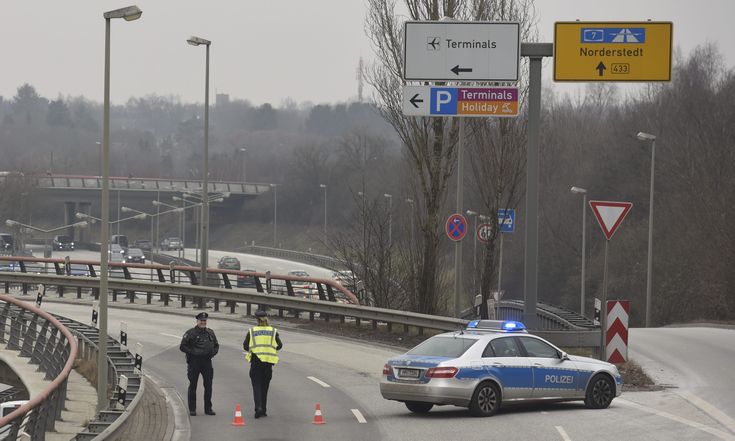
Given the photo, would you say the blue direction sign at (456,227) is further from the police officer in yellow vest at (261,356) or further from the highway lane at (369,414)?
the police officer in yellow vest at (261,356)

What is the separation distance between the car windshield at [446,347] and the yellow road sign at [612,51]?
6.66 m

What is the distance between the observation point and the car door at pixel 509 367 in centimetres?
1991

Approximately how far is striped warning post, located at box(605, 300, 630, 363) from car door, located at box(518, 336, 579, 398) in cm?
301

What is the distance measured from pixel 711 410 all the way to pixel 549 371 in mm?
3029

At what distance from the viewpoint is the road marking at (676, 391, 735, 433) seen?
1983cm

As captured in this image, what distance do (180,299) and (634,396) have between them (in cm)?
2473

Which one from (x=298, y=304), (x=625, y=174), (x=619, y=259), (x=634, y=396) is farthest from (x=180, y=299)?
(x=625, y=174)

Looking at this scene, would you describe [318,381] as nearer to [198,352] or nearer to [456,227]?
[198,352]

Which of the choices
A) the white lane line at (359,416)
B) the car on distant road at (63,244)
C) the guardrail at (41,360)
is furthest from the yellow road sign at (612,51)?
the car on distant road at (63,244)

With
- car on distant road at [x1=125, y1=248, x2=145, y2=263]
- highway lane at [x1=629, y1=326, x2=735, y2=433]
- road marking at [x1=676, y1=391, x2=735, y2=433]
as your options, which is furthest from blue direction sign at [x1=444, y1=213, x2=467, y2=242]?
car on distant road at [x1=125, y1=248, x2=145, y2=263]

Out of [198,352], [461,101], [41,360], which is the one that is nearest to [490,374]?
[198,352]

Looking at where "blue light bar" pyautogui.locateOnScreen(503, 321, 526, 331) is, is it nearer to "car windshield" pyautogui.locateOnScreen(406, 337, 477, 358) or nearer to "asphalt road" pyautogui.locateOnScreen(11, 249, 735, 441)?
"car windshield" pyautogui.locateOnScreen(406, 337, 477, 358)

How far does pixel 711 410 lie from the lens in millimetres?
21453

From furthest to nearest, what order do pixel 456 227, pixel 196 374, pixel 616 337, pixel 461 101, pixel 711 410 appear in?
1. pixel 456 227
2. pixel 461 101
3. pixel 616 337
4. pixel 711 410
5. pixel 196 374
